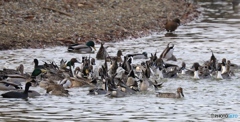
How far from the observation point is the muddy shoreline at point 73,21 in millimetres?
24094

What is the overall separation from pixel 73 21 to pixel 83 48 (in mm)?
3936

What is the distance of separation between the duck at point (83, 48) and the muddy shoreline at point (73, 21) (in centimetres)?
108

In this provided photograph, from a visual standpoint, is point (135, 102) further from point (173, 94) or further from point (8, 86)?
point (8, 86)

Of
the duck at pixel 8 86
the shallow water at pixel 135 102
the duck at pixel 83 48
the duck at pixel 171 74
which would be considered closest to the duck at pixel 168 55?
the shallow water at pixel 135 102

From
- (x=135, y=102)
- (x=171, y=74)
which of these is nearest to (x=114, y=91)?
(x=135, y=102)

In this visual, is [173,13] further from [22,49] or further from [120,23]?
[22,49]

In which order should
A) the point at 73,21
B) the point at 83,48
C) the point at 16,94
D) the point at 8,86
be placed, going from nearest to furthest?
the point at 16,94, the point at 8,86, the point at 83,48, the point at 73,21

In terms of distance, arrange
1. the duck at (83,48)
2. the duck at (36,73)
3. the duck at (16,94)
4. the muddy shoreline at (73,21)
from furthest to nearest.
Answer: the muddy shoreline at (73,21), the duck at (83,48), the duck at (36,73), the duck at (16,94)

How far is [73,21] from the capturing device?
88.5 ft

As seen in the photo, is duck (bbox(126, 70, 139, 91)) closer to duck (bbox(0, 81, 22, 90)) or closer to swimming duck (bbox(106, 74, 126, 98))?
swimming duck (bbox(106, 74, 126, 98))

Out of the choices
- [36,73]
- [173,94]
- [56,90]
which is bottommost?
[173,94]

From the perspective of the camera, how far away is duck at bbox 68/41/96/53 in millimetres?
22942

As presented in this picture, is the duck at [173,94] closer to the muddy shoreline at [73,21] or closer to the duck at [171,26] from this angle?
the muddy shoreline at [73,21]

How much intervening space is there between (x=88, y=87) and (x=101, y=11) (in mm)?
13048
